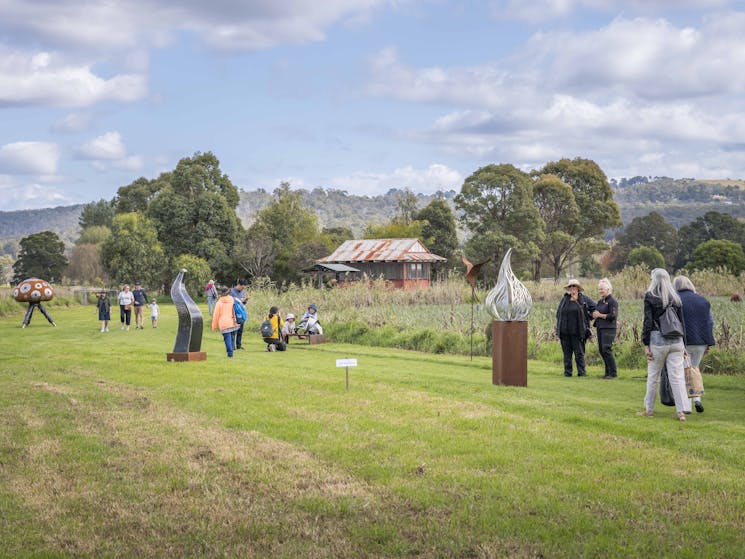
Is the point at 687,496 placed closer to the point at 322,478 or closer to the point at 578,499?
the point at 578,499

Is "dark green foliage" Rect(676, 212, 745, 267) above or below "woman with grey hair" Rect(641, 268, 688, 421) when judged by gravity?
above

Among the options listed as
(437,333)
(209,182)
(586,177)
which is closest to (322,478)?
(437,333)

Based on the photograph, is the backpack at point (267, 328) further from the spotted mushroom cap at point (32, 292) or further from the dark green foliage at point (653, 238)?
the dark green foliage at point (653, 238)

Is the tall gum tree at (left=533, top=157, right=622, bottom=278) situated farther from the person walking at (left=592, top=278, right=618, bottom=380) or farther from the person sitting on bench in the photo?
the person walking at (left=592, top=278, right=618, bottom=380)

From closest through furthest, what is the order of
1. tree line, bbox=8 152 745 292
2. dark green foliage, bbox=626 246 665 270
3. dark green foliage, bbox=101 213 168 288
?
dark green foliage, bbox=101 213 168 288, tree line, bbox=8 152 745 292, dark green foliage, bbox=626 246 665 270

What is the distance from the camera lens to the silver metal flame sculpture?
12.8m

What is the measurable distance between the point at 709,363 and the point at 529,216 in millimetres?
47236

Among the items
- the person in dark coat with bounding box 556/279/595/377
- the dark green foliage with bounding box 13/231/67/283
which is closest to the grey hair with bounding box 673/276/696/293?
the person in dark coat with bounding box 556/279/595/377

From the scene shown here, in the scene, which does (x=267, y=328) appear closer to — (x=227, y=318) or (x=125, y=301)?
(x=227, y=318)

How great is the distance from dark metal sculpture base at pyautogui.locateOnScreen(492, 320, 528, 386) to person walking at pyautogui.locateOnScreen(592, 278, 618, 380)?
239cm

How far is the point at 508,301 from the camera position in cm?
1280

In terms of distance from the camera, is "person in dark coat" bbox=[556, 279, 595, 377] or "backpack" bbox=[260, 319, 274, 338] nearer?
"person in dark coat" bbox=[556, 279, 595, 377]

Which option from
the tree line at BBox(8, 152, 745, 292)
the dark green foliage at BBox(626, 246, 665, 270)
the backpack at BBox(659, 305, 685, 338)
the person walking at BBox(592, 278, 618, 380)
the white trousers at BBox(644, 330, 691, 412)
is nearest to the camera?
the backpack at BBox(659, 305, 685, 338)

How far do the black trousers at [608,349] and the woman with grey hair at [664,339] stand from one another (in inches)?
188
